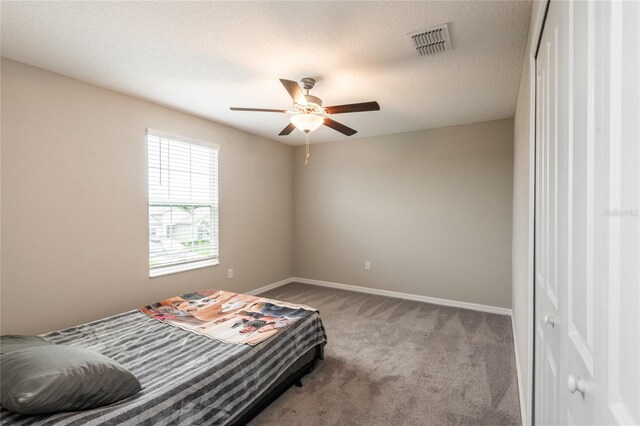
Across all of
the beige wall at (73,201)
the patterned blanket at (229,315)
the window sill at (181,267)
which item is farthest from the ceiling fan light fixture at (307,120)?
the window sill at (181,267)

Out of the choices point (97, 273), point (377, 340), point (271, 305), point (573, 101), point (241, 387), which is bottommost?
point (377, 340)

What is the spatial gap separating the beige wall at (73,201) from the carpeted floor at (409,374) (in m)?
2.02

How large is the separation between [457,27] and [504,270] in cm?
312

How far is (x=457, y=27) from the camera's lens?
1994mm

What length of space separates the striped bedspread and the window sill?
2.61 ft

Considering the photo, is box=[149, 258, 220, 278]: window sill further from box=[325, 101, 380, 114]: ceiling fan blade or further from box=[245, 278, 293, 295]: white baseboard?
box=[325, 101, 380, 114]: ceiling fan blade

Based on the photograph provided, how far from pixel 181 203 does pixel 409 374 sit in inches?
120

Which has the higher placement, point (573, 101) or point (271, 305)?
point (573, 101)

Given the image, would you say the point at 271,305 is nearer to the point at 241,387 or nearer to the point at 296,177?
the point at 241,387

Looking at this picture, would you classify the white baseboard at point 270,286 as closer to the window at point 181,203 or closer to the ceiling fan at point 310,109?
the window at point 181,203

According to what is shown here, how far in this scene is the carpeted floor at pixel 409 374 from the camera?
205 centimetres

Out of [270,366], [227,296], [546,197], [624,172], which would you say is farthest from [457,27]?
[227,296]

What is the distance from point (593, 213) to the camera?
2.26 ft

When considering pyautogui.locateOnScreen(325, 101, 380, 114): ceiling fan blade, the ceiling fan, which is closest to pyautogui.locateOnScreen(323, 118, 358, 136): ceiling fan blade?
the ceiling fan
